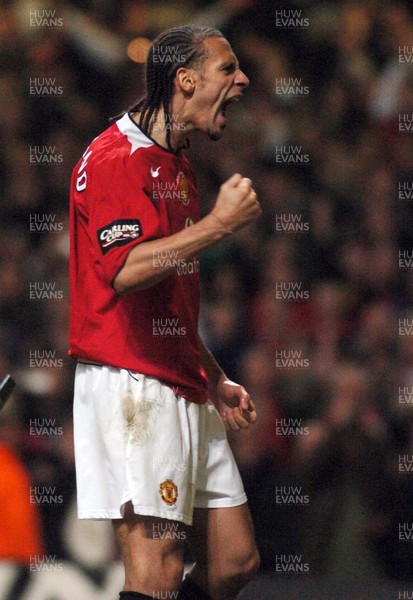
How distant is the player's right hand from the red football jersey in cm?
14

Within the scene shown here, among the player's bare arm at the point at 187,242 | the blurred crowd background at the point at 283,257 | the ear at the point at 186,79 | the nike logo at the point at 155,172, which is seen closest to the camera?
the player's bare arm at the point at 187,242

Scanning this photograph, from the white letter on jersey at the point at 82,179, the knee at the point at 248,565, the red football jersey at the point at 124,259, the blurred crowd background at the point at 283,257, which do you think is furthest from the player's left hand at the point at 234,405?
the blurred crowd background at the point at 283,257

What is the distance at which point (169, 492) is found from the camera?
8.91ft

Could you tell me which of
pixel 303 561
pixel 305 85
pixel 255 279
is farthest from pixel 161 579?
pixel 305 85

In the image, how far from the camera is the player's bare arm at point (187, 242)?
2605 mm

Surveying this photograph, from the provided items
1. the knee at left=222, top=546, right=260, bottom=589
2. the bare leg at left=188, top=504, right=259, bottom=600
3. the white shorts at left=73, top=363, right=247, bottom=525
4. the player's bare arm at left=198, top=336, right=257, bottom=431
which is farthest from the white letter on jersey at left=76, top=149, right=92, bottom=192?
the knee at left=222, top=546, right=260, bottom=589

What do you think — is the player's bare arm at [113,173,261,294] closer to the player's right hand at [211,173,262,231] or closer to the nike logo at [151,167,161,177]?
the player's right hand at [211,173,262,231]

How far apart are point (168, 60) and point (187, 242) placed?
0.61m

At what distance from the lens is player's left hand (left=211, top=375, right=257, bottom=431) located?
3.10m

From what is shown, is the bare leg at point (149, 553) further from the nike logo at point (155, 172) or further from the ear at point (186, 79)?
the ear at point (186, 79)

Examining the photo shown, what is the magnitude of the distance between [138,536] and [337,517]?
1870mm

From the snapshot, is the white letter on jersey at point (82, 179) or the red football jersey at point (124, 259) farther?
the white letter on jersey at point (82, 179)

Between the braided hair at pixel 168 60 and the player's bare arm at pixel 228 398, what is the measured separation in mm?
635

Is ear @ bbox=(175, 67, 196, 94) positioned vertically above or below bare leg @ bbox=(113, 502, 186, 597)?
above
